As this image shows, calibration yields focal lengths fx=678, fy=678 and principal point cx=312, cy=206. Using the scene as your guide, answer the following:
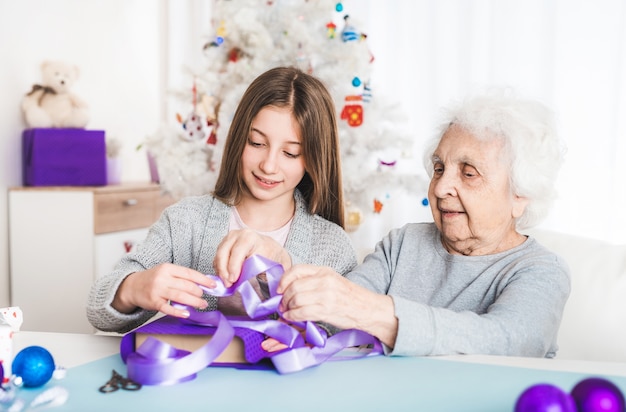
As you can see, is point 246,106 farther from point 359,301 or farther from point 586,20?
point 586,20

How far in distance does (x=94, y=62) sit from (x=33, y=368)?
3.74 m

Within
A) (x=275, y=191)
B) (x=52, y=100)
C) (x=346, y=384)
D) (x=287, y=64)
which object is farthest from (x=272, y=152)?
(x=52, y=100)

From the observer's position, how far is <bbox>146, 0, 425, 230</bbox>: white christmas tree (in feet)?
9.94

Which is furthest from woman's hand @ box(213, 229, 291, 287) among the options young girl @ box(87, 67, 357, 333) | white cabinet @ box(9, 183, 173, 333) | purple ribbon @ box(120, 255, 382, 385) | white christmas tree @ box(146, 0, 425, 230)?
white cabinet @ box(9, 183, 173, 333)

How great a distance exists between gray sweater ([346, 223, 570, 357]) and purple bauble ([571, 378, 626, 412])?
0.35 metres

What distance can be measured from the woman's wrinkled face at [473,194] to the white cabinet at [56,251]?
2441mm

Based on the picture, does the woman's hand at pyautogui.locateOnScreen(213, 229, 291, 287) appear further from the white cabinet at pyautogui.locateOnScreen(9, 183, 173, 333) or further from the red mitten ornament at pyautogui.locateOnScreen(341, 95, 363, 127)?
the white cabinet at pyautogui.locateOnScreen(9, 183, 173, 333)

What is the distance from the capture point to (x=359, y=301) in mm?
1077

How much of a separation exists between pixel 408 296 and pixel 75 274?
8.06ft

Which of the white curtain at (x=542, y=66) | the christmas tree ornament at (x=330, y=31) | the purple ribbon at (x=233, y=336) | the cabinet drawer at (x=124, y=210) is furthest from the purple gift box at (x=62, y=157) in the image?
the purple ribbon at (x=233, y=336)

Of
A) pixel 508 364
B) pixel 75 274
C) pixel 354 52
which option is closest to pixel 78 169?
pixel 75 274

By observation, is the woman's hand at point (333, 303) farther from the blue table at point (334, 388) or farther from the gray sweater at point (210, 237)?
the gray sweater at point (210, 237)

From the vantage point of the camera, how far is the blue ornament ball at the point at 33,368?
89cm

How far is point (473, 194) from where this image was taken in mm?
1438
